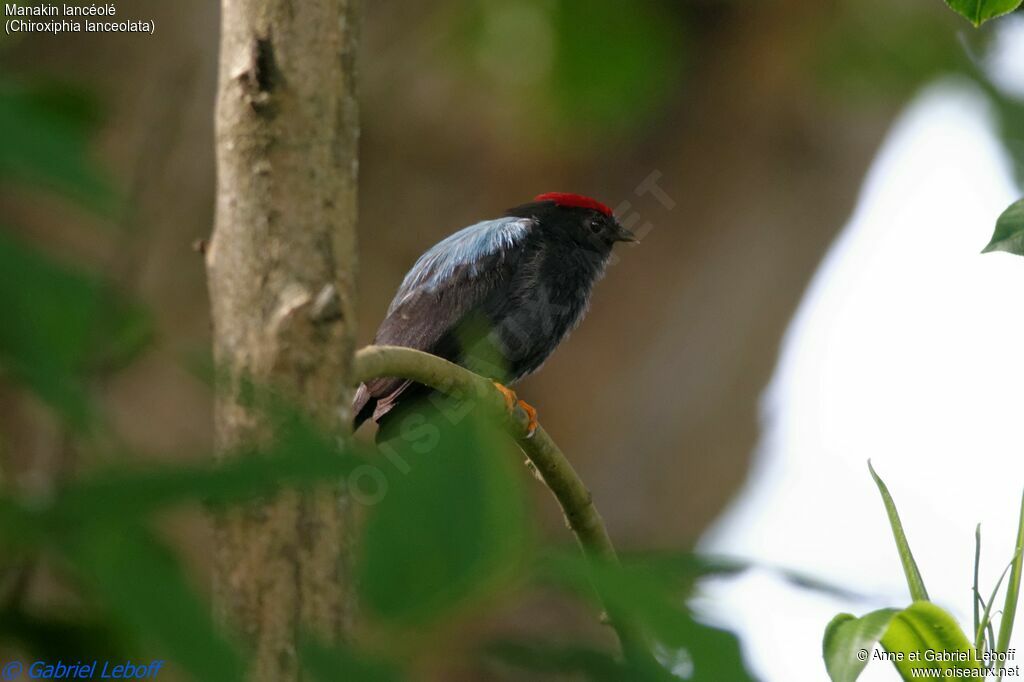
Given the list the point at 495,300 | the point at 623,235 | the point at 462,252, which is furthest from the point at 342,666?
the point at 623,235

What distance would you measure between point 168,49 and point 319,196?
14.8ft

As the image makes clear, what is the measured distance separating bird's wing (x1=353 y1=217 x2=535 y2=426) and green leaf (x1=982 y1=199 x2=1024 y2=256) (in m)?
2.77

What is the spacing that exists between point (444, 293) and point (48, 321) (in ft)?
13.3

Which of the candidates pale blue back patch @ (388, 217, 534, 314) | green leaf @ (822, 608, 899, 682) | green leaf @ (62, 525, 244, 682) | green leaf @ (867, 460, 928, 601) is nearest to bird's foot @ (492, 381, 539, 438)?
pale blue back patch @ (388, 217, 534, 314)

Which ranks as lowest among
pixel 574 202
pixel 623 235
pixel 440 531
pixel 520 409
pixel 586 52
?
pixel 520 409

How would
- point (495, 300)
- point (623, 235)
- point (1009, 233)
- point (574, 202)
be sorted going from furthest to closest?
point (623, 235), point (574, 202), point (495, 300), point (1009, 233)

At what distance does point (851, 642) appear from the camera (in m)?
1.40

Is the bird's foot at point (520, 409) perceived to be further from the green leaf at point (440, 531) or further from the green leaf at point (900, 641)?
the green leaf at point (440, 531)

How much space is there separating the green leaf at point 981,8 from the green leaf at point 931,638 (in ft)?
2.62

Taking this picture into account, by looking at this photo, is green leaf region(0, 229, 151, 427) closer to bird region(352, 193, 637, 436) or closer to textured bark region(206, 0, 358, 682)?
textured bark region(206, 0, 358, 682)

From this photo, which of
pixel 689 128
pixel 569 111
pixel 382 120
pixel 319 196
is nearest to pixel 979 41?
pixel 569 111

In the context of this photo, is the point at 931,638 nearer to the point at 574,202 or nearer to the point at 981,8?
the point at 981,8

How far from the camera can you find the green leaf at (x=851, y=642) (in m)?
1.38

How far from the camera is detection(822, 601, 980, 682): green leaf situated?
1.39m
